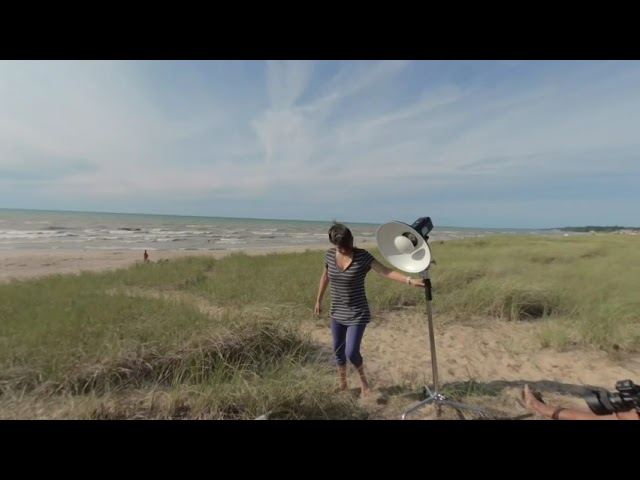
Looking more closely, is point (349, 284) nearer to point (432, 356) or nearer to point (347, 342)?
point (347, 342)

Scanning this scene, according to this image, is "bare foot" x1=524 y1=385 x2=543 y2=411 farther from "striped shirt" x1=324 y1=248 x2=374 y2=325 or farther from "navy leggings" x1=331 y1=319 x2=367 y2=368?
"striped shirt" x1=324 y1=248 x2=374 y2=325

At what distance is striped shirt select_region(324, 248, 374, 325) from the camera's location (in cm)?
333

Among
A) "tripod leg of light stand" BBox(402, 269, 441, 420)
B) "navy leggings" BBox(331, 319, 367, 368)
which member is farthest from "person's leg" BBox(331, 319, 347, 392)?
"tripod leg of light stand" BBox(402, 269, 441, 420)

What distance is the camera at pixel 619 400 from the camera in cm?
248

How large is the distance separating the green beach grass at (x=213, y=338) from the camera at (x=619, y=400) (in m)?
1.98

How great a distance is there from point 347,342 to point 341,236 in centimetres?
112

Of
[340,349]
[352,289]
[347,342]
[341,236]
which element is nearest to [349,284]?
[352,289]

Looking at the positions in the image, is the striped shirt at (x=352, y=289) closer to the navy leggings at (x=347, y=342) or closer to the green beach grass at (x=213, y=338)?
the navy leggings at (x=347, y=342)

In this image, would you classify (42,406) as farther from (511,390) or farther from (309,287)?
(309,287)

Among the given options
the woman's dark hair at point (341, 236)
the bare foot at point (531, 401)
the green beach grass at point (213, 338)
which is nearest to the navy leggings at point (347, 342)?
the green beach grass at point (213, 338)

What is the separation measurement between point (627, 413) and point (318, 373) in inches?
105

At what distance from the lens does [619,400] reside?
256 cm

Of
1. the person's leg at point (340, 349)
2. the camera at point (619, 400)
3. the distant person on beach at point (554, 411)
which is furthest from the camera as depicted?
the person's leg at point (340, 349)
